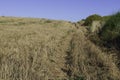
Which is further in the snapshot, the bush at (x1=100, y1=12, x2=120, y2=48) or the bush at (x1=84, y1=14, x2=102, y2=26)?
the bush at (x1=84, y1=14, x2=102, y2=26)

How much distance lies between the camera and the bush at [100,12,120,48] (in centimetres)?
1666

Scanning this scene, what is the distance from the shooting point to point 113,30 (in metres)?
17.8

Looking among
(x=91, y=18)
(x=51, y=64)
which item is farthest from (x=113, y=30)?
(x=91, y=18)

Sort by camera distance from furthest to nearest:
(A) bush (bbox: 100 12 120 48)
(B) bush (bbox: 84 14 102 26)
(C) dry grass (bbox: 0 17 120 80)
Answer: (B) bush (bbox: 84 14 102 26) < (A) bush (bbox: 100 12 120 48) < (C) dry grass (bbox: 0 17 120 80)

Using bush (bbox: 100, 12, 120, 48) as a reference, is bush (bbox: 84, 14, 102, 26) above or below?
below

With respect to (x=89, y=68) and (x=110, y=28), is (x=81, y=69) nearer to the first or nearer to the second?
(x=89, y=68)

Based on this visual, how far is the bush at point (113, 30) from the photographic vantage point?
16656 mm

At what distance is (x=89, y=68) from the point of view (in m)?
11.3

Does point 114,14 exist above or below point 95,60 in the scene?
above

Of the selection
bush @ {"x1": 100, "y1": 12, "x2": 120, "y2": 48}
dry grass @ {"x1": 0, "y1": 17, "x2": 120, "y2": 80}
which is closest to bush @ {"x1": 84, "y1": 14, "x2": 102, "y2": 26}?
bush @ {"x1": 100, "y1": 12, "x2": 120, "y2": 48}

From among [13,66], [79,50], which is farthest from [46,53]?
[13,66]

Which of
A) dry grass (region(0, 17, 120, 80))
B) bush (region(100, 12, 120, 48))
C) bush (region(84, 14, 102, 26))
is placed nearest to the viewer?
dry grass (region(0, 17, 120, 80))

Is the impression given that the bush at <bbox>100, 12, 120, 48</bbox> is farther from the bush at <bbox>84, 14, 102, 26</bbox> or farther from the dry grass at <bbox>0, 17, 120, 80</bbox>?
the bush at <bbox>84, 14, 102, 26</bbox>

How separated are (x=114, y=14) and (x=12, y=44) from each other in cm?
676
